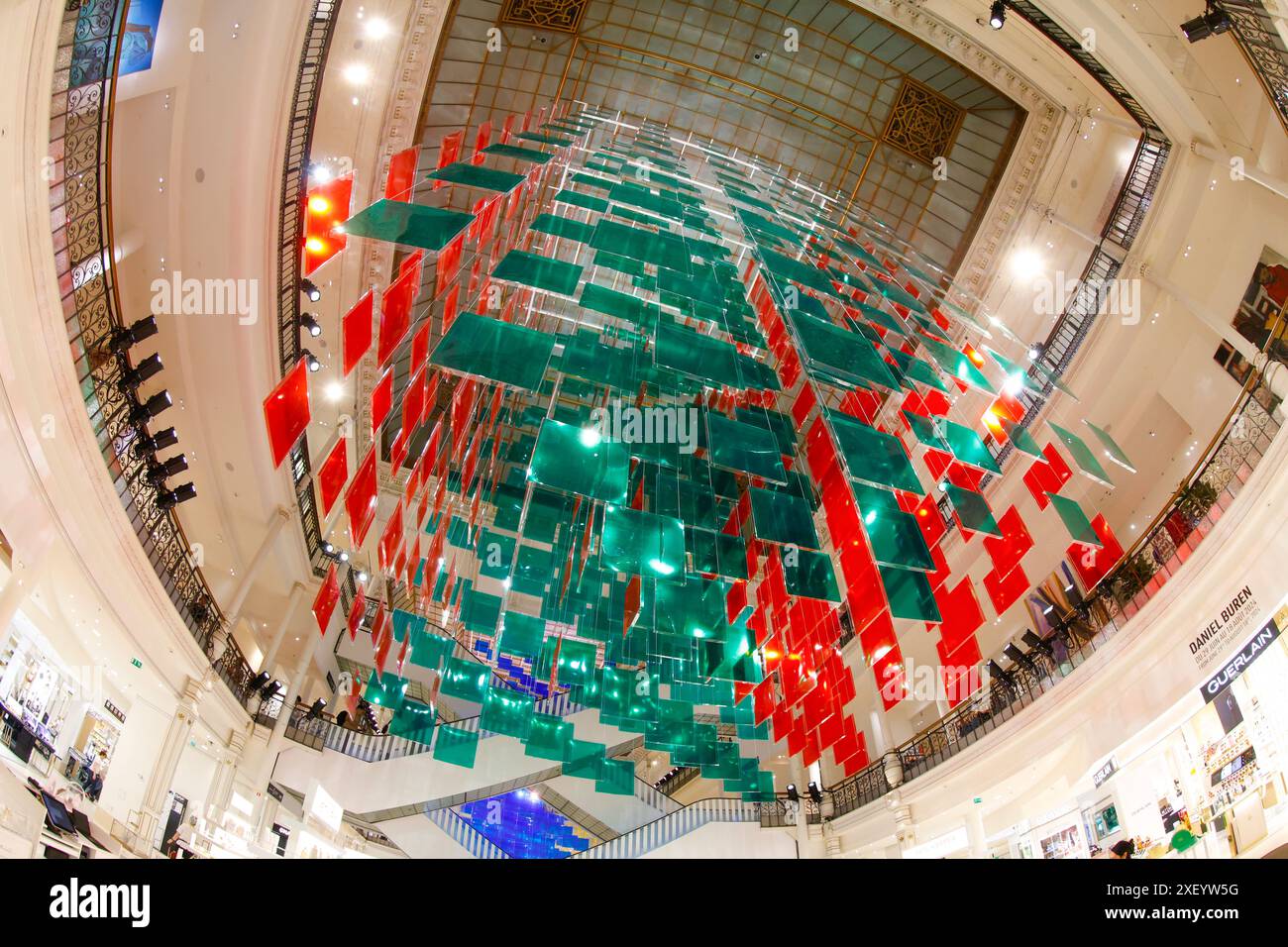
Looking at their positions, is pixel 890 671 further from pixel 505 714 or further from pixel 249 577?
pixel 249 577

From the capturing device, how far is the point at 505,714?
7.95m

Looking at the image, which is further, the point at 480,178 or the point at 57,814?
the point at 480,178

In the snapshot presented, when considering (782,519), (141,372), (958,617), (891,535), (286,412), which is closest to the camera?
(891,535)

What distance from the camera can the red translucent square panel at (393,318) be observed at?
5.99m

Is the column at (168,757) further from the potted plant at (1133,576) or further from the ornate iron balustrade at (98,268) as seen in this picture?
the potted plant at (1133,576)

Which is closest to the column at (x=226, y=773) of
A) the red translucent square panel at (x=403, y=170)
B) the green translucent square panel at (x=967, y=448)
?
the red translucent square panel at (x=403, y=170)

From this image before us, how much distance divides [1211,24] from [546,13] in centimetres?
934

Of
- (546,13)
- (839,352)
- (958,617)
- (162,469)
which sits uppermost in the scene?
(546,13)

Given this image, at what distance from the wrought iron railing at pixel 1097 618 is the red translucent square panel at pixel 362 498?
8.44 m

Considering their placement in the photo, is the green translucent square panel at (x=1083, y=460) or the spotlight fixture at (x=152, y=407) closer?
the green translucent square panel at (x=1083, y=460)

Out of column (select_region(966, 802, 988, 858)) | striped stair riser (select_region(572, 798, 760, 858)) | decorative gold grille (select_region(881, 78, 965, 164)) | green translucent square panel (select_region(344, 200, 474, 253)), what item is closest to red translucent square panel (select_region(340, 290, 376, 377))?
green translucent square panel (select_region(344, 200, 474, 253))

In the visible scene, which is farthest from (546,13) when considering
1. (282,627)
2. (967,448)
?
(282,627)

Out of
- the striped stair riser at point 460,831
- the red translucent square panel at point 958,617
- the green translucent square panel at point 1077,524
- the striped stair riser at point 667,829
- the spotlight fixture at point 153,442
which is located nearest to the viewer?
the green translucent square panel at point 1077,524
